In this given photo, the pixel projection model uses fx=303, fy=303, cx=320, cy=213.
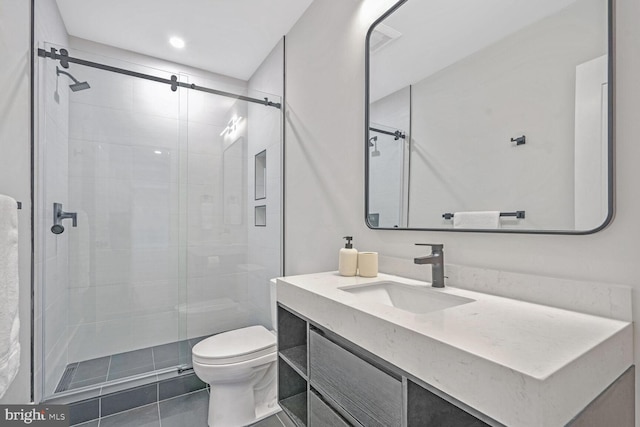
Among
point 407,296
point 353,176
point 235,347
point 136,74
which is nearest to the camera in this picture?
point 407,296

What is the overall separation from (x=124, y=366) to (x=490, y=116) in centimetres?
257

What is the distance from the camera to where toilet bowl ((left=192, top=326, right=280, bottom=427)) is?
164cm

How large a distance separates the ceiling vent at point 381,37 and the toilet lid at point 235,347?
5.63 feet

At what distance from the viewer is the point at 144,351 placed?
2242 mm

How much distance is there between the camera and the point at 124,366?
6.77 feet

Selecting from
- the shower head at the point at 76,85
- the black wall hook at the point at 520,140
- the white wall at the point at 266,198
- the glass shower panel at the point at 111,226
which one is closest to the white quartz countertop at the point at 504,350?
the black wall hook at the point at 520,140

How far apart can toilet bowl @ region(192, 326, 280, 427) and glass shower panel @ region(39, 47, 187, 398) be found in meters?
0.62

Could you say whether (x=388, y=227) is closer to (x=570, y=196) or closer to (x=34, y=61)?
(x=570, y=196)

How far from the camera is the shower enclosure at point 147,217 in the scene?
1.97 m

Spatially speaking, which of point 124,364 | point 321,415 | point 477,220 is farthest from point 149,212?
point 477,220

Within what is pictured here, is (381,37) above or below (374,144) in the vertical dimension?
above

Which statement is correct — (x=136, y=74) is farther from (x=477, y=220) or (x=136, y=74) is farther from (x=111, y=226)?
(x=477, y=220)

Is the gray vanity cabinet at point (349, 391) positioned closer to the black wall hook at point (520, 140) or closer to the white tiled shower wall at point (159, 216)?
the black wall hook at point (520, 140)

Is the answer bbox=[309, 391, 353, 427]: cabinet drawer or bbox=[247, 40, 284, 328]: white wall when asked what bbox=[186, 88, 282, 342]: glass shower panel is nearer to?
bbox=[247, 40, 284, 328]: white wall
